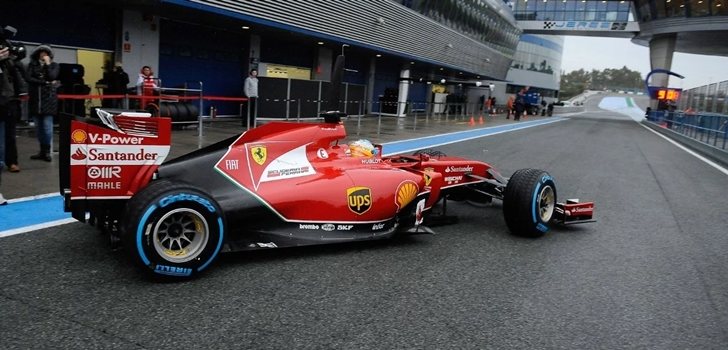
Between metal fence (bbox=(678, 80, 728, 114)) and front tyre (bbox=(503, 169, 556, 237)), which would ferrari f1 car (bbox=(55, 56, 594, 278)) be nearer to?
front tyre (bbox=(503, 169, 556, 237))

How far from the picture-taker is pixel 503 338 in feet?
10.0

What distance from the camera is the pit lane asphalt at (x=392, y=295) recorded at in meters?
2.91

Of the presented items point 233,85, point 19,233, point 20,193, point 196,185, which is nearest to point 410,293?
point 196,185

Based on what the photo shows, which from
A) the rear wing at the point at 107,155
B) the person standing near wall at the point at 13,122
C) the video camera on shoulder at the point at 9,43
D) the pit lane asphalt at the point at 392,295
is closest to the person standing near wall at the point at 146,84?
the person standing near wall at the point at 13,122

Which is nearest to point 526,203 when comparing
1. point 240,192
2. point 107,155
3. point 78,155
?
point 240,192

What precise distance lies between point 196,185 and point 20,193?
3.28m

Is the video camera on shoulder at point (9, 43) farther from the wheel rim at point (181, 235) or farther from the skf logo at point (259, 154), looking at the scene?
the wheel rim at point (181, 235)

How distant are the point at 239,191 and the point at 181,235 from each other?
0.55 metres

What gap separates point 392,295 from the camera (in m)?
3.59

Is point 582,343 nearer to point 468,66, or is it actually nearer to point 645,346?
point 645,346

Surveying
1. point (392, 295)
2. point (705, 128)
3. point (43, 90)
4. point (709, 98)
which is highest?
point (709, 98)

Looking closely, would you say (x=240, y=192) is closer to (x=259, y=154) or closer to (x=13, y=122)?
(x=259, y=154)

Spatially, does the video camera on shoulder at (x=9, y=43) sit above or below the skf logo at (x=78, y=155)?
above

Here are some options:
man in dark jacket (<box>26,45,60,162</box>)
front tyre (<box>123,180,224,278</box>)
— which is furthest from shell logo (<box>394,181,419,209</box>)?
man in dark jacket (<box>26,45,60,162</box>)
